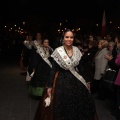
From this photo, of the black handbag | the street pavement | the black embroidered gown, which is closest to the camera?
the black embroidered gown

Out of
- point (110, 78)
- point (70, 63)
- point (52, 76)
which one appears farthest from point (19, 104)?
point (70, 63)

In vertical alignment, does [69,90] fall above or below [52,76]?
below

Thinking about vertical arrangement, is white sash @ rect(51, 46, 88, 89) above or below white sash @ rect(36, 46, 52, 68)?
above

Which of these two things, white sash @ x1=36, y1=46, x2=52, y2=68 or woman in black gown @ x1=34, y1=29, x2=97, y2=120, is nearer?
woman in black gown @ x1=34, y1=29, x2=97, y2=120

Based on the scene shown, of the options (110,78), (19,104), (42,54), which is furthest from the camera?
(42,54)

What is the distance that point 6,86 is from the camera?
988cm

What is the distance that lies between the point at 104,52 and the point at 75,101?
3101 mm

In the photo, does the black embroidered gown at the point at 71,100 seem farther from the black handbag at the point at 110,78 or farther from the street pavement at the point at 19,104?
the black handbag at the point at 110,78

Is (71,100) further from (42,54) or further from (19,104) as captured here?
(42,54)

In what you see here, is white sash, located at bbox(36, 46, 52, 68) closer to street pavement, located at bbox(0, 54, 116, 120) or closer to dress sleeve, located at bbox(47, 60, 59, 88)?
street pavement, located at bbox(0, 54, 116, 120)

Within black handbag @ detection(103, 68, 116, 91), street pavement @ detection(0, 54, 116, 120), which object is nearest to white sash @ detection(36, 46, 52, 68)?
street pavement @ detection(0, 54, 116, 120)

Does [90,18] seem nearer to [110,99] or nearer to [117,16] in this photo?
[117,16]

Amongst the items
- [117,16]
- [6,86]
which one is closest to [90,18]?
[117,16]

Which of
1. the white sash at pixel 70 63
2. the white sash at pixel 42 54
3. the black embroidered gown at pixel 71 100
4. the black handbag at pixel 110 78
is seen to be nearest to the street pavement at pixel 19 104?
the black handbag at pixel 110 78
